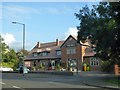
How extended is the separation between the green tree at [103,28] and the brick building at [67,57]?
28.9 metres

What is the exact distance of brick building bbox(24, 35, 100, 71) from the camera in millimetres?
80637

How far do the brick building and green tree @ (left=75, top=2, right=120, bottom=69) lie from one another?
28.9 m

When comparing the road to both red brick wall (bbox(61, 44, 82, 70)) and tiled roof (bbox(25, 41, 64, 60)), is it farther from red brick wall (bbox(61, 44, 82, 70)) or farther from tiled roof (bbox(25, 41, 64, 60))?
tiled roof (bbox(25, 41, 64, 60))

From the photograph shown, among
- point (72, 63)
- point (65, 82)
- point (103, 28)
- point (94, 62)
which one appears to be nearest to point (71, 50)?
point (72, 63)

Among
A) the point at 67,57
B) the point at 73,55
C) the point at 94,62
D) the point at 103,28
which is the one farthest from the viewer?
the point at 67,57

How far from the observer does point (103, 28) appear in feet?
121

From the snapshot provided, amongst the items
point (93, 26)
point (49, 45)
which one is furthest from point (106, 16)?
point (49, 45)

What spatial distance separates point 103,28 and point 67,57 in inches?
1952

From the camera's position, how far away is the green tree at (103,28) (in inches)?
1419

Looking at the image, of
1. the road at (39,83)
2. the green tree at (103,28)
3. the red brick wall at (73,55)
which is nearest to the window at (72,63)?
the red brick wall at (73,55)

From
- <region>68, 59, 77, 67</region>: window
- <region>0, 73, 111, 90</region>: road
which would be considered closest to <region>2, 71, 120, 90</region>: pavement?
<region>0, 73, 111, 90</region>: road

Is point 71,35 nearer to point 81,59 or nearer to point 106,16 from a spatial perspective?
point 81,59

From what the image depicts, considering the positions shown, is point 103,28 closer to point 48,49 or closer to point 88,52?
point 88,52

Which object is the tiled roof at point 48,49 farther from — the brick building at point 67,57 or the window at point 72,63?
the window at point 72,63
